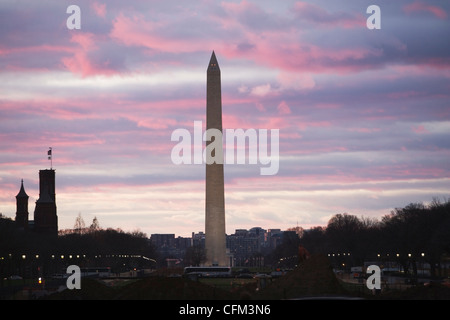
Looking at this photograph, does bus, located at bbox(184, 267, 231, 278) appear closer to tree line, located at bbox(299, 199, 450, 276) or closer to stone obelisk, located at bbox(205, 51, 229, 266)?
stone obelisk, located at bbox(205, 51, 229, 266)

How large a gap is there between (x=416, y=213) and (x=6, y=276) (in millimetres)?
57574

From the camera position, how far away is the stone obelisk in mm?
115250

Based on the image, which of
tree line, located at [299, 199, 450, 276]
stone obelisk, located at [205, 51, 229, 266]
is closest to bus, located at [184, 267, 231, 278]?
stone obelisk, located at [205, 51, 229, 266]

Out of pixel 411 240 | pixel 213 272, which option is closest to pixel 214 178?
pixel 213 272

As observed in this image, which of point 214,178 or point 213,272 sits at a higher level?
point 214,178

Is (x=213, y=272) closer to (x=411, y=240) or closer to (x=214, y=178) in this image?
(x=214, y=178)

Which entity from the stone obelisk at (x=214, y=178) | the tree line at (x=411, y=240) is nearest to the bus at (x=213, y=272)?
the stone obelisk at (x=214, y=178)

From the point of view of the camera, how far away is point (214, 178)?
383 feet

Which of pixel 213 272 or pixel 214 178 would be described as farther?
pixel 214 178

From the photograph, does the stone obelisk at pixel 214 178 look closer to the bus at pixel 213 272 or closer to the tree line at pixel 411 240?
the bus at pixel 213 272

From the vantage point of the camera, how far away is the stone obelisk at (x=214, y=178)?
115250 mm
